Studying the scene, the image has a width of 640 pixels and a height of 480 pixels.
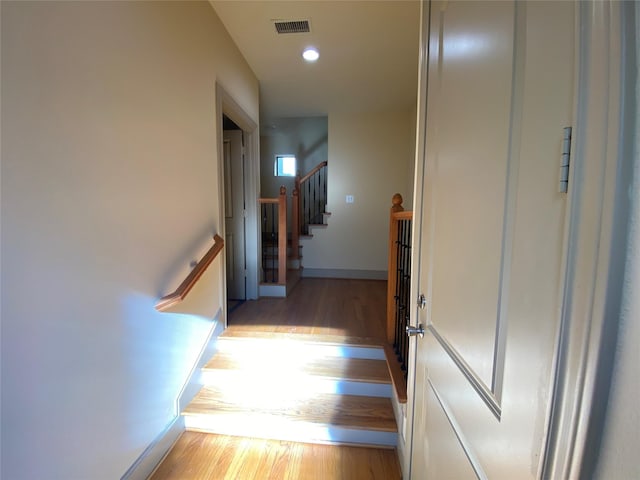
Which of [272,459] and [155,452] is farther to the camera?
[272,459]

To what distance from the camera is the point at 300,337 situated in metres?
2.34

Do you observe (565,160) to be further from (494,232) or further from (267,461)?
(267,461)

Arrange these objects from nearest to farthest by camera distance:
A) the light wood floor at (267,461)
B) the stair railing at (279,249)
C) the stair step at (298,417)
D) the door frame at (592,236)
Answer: the door frame at (592,236) → the light wood floor at (267,461) → the stair step at (298,417) → the stair railing at (279,249)

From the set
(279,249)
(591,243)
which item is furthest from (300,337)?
(591,243)

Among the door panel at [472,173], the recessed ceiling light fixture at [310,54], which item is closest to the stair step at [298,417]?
the door panel at [472,173]

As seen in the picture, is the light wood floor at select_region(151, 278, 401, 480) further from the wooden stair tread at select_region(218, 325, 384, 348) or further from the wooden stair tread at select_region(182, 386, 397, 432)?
the wooden stair tread at select_region(182, 386, 397, 432)

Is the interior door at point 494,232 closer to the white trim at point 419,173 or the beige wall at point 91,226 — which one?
the white trim at point 419,173

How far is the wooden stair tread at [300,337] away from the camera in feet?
→ 7.40

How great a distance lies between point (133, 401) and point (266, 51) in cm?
293

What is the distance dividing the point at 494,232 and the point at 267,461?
180cm

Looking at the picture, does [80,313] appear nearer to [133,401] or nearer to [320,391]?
[133,401]

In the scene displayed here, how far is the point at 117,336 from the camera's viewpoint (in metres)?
1.24

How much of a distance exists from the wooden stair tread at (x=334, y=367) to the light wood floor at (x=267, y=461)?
1.36 feet

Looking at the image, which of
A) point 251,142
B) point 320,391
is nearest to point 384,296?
point 320,391
